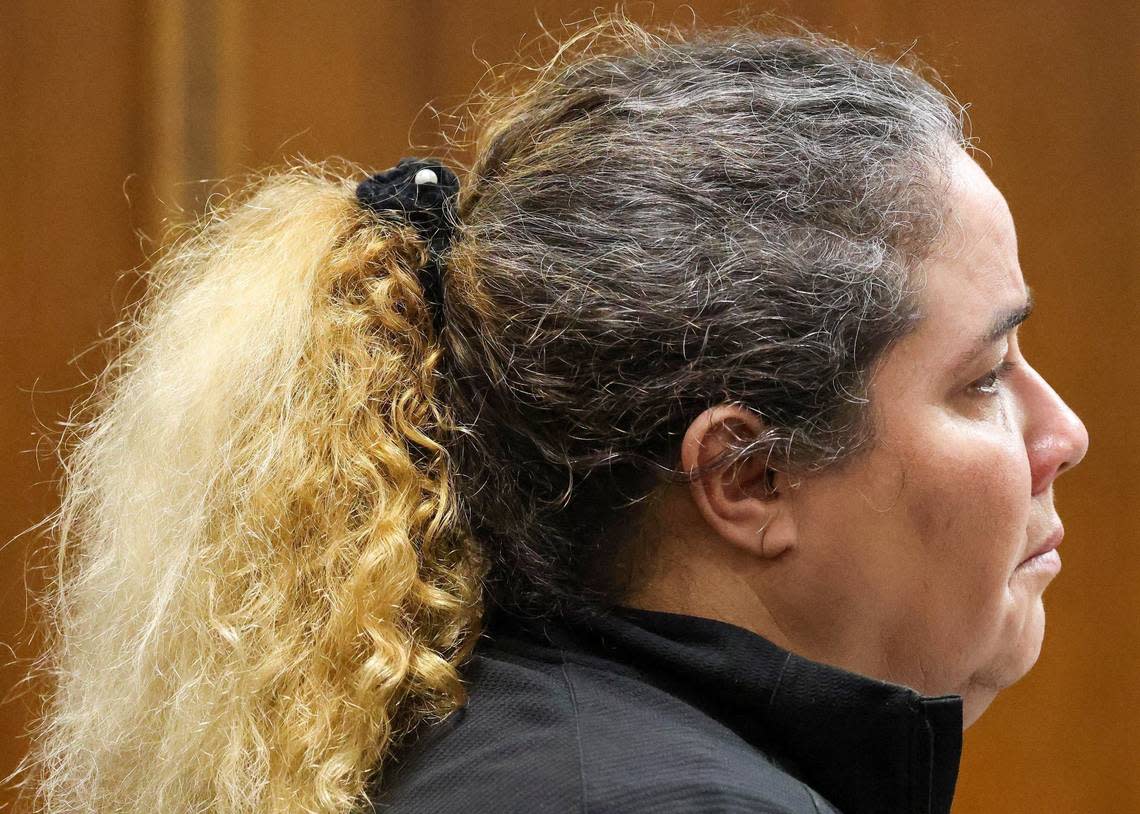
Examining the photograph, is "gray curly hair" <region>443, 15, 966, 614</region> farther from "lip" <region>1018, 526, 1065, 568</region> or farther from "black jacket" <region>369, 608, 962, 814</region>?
"lip" <region>1018, 526, 1065, 568</region>

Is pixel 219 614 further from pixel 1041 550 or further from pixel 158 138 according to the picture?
pixel 158 138

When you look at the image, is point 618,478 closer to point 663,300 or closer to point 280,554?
point 663,300

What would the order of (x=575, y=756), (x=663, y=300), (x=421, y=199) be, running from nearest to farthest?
(x=575, y=756) < (x=663, y=300) < (x=421, y=199)

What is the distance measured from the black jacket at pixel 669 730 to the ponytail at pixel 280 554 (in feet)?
0.12

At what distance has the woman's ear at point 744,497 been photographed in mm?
760

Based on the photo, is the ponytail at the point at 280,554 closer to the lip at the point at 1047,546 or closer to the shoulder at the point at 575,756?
the shoulder at the point at 575,756

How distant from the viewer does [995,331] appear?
0.80 meters

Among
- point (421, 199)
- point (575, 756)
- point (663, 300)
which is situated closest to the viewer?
point (575, 756)

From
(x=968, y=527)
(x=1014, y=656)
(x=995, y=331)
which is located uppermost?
(x=995, y=331)


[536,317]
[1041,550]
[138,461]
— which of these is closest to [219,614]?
[138,461]

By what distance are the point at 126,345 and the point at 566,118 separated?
72 cm

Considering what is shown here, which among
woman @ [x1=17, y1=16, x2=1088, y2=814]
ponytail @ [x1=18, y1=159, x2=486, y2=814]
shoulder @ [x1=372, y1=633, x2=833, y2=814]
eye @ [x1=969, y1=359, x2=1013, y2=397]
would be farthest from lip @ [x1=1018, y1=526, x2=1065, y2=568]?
ponytail @ [x1=18, y1=159, x2=486, y2=814]

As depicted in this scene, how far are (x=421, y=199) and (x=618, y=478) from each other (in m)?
0.25

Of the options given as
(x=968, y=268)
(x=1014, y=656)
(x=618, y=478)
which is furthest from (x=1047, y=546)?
(x=618, y=478)
